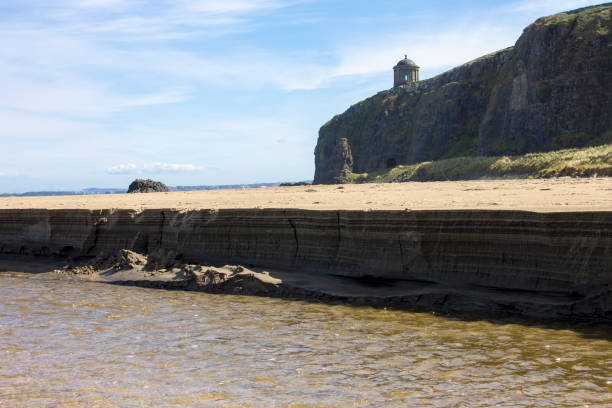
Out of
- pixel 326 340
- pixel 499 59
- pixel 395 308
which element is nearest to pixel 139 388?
pixel 326 340

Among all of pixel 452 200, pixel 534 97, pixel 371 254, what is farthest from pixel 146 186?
pixel 534 97

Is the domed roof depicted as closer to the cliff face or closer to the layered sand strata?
the cliff face

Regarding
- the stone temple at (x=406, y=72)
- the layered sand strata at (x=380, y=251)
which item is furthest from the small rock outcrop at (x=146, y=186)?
the stone temple at (x=406, y=72)

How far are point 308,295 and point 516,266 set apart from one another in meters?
3.04

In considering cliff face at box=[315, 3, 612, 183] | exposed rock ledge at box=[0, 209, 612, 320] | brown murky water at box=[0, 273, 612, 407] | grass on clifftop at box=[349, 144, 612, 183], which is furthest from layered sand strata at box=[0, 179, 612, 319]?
cliff face at box=[315, 3, 612, 183]

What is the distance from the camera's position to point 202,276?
10031 mm

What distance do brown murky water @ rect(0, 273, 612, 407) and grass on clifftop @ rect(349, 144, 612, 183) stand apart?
13434 millimetres

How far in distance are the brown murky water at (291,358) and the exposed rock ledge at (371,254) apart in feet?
1.82

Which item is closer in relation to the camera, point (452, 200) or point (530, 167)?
point (452, 200)

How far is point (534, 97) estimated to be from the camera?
45.6 meters

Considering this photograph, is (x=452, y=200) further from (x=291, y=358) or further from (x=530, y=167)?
(x=530, y=167)

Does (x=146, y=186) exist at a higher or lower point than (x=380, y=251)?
higher

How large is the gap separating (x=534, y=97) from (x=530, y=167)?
23.2m

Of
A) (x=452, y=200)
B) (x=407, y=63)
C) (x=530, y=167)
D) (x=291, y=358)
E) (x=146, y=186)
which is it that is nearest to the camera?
(x=291, y=358)
